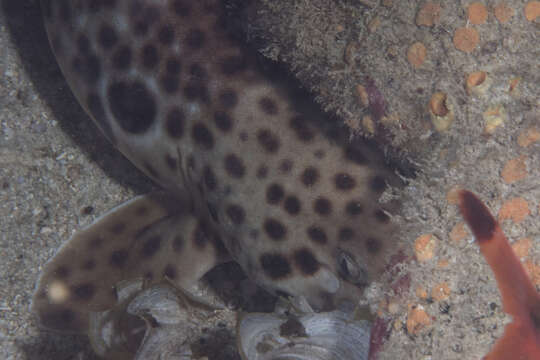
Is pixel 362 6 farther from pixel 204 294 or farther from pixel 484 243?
pixel 204 294

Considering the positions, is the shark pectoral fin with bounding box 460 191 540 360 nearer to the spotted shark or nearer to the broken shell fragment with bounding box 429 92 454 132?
the broken shell fragment with bounding box 429 92 454 132

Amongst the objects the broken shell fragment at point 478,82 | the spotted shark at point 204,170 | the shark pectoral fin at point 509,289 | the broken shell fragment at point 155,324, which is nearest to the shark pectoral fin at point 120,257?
the spotted shark at point 204,170

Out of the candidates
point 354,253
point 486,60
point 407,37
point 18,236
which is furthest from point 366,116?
point 18,236

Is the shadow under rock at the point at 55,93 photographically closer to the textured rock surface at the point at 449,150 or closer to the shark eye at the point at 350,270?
the shark eye at the point at 350,270

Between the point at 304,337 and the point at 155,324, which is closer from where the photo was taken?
the point at 304,337

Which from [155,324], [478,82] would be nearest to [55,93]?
[155,324]

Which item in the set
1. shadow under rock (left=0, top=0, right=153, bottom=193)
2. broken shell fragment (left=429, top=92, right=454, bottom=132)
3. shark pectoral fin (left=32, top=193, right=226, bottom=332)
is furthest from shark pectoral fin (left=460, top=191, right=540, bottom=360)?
shadow under rock (left=0, top=0, right=153, bottom=193)

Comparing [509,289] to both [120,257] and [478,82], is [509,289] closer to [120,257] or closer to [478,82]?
[478,82]
